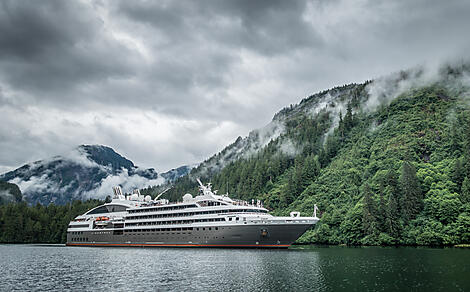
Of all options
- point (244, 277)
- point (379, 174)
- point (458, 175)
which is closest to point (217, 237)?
point (244, 277)

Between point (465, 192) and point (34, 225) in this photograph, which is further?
point (34, 225)

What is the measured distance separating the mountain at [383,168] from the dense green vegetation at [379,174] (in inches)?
10.7

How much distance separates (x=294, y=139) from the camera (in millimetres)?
191000

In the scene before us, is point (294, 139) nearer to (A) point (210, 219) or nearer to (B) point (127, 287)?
(A) point (210, 219)

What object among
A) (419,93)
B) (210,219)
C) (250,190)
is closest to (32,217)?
(250,190)

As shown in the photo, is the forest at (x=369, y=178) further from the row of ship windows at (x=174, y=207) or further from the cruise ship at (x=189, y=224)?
the row of ship windows at (x=174, y=207)

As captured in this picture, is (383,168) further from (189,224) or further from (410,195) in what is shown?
(189,224)

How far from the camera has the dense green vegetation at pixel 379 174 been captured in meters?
90.1

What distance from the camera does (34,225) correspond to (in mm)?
149625

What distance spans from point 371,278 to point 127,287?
2362 cm

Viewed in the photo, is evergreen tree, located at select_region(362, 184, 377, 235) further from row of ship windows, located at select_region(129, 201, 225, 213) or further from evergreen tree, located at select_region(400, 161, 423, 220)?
row of ship windows, located at select_region(129, 201, 225, 213)

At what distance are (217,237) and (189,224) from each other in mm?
9131

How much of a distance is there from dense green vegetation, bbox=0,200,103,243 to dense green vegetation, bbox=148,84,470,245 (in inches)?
2504

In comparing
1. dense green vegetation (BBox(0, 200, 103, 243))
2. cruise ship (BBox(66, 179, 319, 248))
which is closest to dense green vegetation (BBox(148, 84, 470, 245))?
cruise ship (BBox(66, 179, 319, 248))
